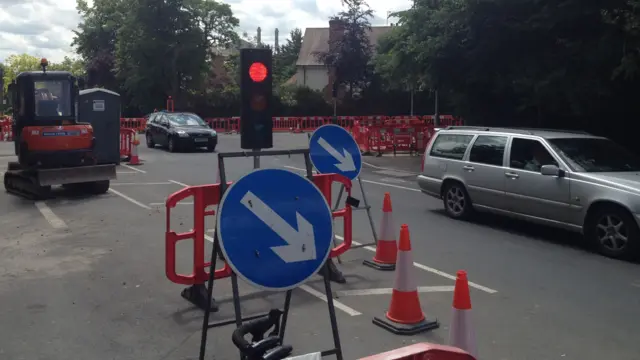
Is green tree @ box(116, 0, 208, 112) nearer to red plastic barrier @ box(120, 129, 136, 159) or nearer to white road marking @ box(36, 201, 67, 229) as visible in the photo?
red plastic barrier @ box(120, 129, 136, 159)

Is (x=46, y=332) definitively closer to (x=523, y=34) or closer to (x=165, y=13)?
(x=523, y=34)

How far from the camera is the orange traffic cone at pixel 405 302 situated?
19.5 ft

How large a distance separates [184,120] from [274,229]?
82.1 feet

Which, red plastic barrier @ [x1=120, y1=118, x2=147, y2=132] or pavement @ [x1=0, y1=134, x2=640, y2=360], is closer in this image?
pavement @ [x1=0, y1=134, x2=640, y2=360]

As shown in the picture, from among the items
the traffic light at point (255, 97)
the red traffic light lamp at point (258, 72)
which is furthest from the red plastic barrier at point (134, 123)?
the red traffic light lamp at point (258, 72)

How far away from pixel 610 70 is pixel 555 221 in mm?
5985

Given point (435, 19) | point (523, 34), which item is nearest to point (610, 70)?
point (523, 34)

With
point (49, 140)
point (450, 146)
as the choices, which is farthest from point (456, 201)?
point (49, 140)

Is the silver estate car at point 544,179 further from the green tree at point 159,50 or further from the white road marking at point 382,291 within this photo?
the green tree at point 159,50

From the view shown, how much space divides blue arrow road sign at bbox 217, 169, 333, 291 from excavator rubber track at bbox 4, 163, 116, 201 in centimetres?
1100

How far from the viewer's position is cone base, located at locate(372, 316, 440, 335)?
588 centimetres

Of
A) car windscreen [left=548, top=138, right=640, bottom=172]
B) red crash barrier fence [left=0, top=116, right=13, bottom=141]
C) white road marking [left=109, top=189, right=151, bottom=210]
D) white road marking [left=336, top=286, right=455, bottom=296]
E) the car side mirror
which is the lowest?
white road marking [left=336, top=286, right=455, bottom=296]

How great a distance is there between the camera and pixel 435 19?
56.5 ft

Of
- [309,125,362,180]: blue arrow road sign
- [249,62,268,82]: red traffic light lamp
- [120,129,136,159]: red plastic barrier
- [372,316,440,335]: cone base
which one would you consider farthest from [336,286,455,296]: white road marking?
[120,129,136,159]: red plastic barrier
